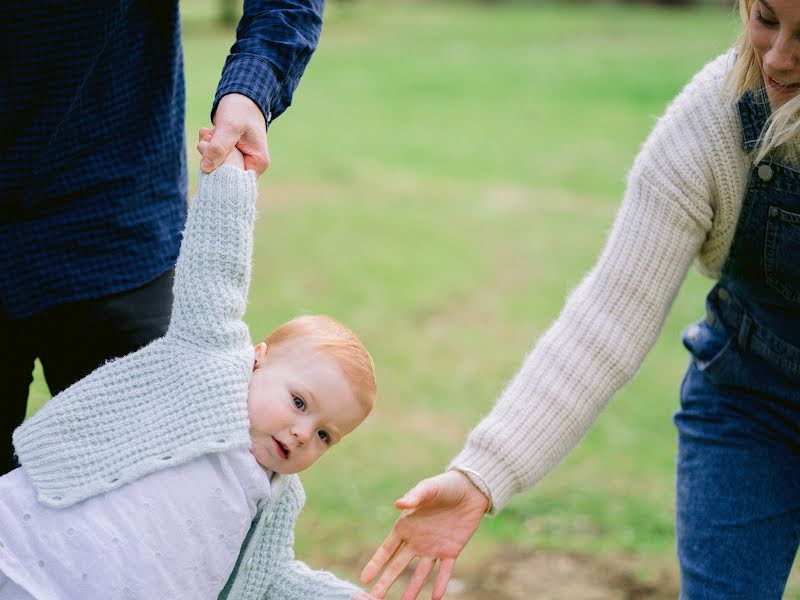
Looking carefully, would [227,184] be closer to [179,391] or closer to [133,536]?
[179,391]

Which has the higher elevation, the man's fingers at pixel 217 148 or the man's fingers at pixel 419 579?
the man's fingers at pixel 217 148

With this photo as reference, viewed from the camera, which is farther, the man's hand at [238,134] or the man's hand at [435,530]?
the man's hand at [435,530]

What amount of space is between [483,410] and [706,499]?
2.91m

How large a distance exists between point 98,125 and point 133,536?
863 millimetres

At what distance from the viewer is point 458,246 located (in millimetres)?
7988

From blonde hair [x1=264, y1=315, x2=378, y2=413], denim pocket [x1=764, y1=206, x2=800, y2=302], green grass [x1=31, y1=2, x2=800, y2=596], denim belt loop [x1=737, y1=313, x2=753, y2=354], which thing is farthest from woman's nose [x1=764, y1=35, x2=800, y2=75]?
blonde hair [x1=264, y1=315, x2=378, y2=413]

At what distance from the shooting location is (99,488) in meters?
1.93

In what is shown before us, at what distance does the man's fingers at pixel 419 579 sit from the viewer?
215cm

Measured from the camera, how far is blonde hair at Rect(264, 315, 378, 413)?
2.12 m

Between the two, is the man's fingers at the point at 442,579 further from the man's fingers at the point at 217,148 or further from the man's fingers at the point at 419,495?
the man's fingers at the point at 217,148

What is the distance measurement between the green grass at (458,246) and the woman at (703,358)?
0.55 m

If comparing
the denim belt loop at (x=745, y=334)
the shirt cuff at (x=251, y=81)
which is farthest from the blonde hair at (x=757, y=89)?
the shirt cuff at (x=251, y=81)

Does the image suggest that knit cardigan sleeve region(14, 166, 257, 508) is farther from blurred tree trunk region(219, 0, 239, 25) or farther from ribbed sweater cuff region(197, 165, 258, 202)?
blurred tree trunk region(219, 0, 239, 25)

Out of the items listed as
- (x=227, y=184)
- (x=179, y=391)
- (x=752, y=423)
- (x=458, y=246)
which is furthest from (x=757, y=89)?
(x=458, y=246)
